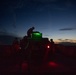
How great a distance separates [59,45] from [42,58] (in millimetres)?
17903

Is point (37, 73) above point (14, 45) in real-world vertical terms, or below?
below

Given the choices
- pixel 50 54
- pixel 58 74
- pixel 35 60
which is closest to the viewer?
pixel 58 74

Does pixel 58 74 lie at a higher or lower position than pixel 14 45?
lower

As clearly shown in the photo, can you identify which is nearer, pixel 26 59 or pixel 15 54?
pixel 26 59

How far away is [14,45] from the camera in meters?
28.9

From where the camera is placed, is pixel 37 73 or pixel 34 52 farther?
pixel 34 52

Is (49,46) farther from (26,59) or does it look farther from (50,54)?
(26,59)

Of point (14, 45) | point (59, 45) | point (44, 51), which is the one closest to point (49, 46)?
point (44, 51)

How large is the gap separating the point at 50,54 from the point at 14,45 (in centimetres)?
667

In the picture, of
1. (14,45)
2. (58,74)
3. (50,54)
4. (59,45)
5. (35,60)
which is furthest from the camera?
(59,45)

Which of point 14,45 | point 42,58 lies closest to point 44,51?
point 42,58

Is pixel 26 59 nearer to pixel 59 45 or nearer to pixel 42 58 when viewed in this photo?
pixel 42 58

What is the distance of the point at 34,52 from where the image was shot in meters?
22.3

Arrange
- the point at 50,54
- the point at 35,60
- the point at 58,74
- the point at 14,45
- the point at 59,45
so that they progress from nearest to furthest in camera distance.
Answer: the point at 58,74, the point at 35,60, the point at 50,54, the point at 14,45, the point at 59,45
